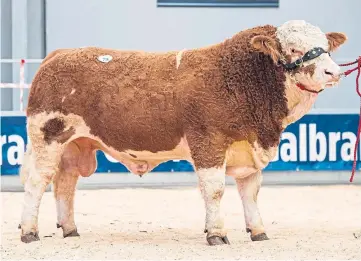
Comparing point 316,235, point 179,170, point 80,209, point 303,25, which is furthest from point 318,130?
point 303,25

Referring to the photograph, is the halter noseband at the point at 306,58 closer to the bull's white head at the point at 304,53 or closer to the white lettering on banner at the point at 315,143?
the bull's white head at the point at 304,53

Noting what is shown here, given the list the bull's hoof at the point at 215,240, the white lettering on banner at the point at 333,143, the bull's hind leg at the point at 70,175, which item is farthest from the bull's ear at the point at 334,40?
the white lettering on banner at the point at 333,143

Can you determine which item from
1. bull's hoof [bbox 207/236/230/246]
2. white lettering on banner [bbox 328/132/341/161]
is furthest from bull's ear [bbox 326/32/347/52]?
white lettering on banner [bbox 328/132/341/161]

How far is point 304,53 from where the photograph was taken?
27.0 ft

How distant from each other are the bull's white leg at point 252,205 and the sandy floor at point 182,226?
0.43 feet

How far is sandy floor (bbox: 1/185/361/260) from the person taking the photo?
805 cm

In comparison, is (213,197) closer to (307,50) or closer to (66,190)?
(307,50)

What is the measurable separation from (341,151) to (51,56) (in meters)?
6.05

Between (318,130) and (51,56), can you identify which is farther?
(318,130)

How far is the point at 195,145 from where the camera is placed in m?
8.26

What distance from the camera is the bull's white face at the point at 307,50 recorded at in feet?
26.6

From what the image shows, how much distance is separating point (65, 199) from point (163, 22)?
436 inches

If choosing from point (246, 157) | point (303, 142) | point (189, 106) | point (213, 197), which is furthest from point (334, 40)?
point (303, 142)

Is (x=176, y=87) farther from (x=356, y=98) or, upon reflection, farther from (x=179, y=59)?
(x=356, y=98)
